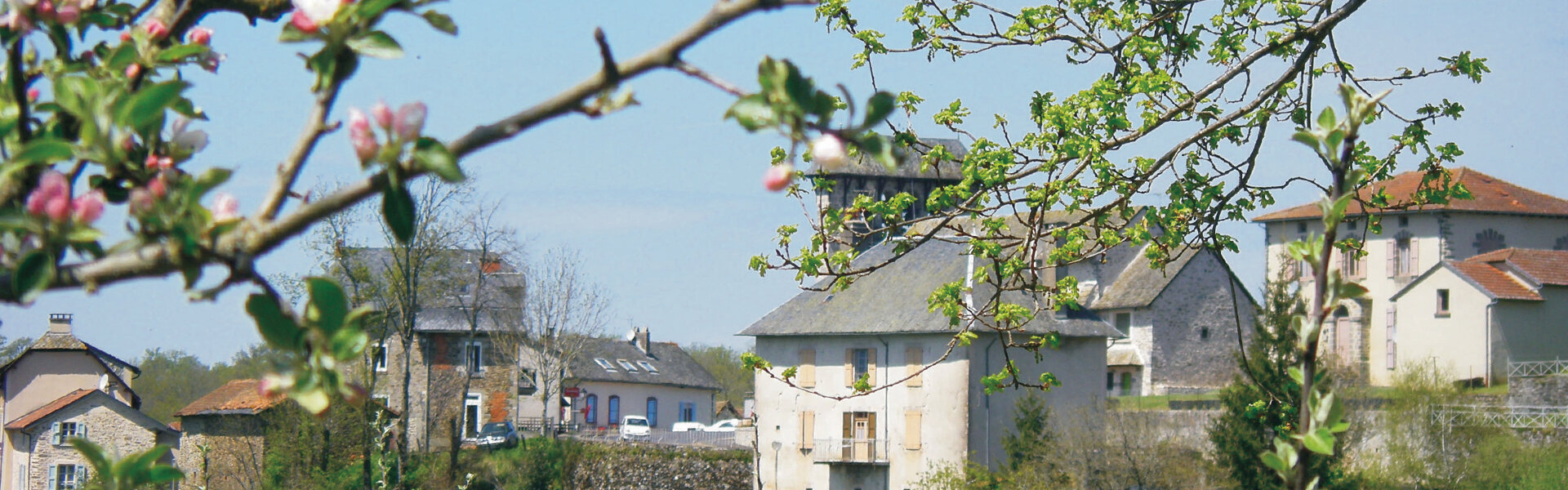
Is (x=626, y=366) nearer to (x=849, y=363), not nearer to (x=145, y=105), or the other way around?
(x=849, y=363)

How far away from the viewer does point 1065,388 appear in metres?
39.3

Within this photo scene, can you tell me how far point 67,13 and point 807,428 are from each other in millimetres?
40810

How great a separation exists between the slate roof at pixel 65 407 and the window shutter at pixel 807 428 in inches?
704

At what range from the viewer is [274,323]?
146cm

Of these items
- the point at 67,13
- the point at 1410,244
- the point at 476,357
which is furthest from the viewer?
the point at 1410,244

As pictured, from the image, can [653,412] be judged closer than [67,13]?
No

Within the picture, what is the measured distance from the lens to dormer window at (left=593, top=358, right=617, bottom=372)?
202 feet

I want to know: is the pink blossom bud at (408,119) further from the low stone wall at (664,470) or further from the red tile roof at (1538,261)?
the red tile roof at (1538,261)

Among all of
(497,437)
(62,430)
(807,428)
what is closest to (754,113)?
(62,430)

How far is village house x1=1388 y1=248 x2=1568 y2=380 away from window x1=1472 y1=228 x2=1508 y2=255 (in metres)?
2.94

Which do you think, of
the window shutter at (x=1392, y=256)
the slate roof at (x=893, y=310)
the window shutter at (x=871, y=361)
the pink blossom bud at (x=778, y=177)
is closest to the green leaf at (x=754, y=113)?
the pink blossom bud at (x=778, y=177)

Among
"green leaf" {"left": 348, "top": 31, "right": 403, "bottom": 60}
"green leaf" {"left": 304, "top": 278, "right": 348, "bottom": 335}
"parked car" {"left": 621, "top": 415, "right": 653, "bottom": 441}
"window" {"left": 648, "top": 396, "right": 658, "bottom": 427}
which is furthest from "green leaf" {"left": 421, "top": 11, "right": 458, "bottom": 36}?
"window" {"left": 648, "top": 396, "right": 658, "bottom": 427}

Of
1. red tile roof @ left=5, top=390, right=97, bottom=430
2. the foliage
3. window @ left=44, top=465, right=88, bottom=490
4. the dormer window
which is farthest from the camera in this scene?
the foliage

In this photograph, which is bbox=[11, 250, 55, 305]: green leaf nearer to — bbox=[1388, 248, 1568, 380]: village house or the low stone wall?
the low stone wall
